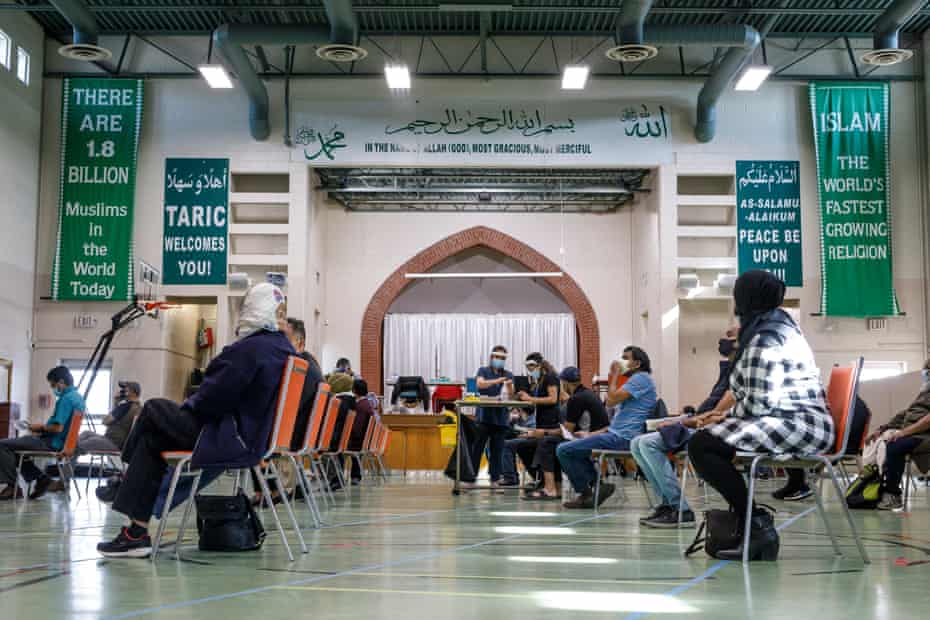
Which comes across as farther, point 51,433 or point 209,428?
point 51,433

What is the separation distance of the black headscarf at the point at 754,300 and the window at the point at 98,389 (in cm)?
1262

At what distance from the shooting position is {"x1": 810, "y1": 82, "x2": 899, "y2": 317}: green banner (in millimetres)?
15172

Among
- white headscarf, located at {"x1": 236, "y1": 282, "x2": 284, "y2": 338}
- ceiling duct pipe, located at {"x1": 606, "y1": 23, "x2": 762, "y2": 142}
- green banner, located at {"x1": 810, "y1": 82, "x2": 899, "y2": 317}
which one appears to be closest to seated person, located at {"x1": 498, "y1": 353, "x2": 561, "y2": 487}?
white headscarf, located at {"x1": 236, "y1": 282, "x2": 284, "y2": 338}

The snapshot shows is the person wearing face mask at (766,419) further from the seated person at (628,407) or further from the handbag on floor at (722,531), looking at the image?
the seated person at (628,407)

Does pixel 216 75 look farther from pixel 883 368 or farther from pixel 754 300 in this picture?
pixel 754 300

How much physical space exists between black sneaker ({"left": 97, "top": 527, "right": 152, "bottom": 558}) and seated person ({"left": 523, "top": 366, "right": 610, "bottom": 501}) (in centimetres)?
416

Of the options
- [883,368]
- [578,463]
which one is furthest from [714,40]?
[578,463]

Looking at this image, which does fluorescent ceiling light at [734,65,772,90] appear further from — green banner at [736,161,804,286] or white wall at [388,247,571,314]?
white wall at [388,247,571,314]

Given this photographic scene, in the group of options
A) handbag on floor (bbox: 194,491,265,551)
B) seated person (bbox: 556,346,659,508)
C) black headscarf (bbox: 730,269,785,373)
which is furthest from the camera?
seated person (bbox: 556,346,659,508)

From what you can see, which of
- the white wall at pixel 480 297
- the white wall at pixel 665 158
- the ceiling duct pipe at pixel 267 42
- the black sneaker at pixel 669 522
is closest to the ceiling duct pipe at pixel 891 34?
the white wall at pixel 665 158

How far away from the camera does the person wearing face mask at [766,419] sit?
3.86m

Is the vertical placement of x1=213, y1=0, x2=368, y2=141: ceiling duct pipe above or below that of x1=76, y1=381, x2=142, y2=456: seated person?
above

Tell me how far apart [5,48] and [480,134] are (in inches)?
A: 264

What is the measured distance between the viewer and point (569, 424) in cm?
764
